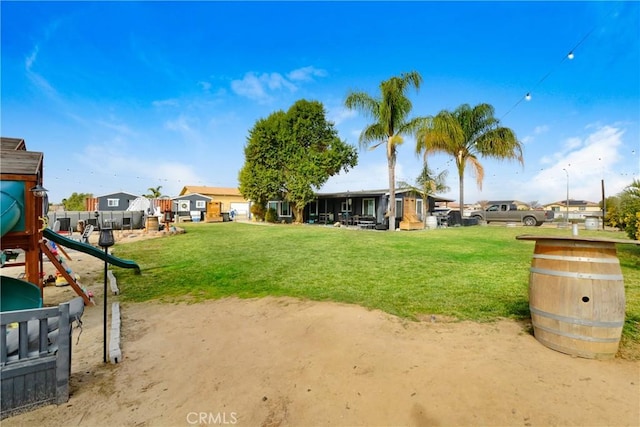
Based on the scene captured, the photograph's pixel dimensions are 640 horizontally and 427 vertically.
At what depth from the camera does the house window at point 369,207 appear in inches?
897

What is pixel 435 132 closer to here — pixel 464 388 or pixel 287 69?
pixel 287 69

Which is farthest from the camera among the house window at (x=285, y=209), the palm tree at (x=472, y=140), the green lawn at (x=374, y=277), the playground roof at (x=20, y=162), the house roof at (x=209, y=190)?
the house roof at (x=209, y=190)

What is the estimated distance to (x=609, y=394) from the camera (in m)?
2.20

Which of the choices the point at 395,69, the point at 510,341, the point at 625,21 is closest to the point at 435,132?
the point at 395,69

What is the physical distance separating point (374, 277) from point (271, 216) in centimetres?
2301

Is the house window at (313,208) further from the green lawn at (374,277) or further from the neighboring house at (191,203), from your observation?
the green lawn at (374,277)

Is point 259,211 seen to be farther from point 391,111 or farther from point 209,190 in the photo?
point 391,111

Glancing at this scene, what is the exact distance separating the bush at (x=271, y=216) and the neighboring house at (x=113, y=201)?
19.3 meters

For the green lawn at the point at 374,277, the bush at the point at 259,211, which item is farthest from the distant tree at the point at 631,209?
the bush at the point at 259,211

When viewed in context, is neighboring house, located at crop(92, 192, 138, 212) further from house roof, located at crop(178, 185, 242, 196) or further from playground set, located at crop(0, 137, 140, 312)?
playground set, located at crop(0, 137, 140, 312)

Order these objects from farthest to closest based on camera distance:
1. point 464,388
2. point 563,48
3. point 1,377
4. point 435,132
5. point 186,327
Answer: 1. point 435,132
2. point 563,48
3. point 186,327
4. point 464,388
5. point 1,377

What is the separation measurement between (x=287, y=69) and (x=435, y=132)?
11063mm

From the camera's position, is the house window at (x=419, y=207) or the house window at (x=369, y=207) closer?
the house window at (x=369, y=207)

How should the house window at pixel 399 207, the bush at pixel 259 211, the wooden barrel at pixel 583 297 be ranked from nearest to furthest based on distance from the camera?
the wooden barrel at pixel 583 297 → the house window at pixel 399 207 → the bush at pixel 259 211
